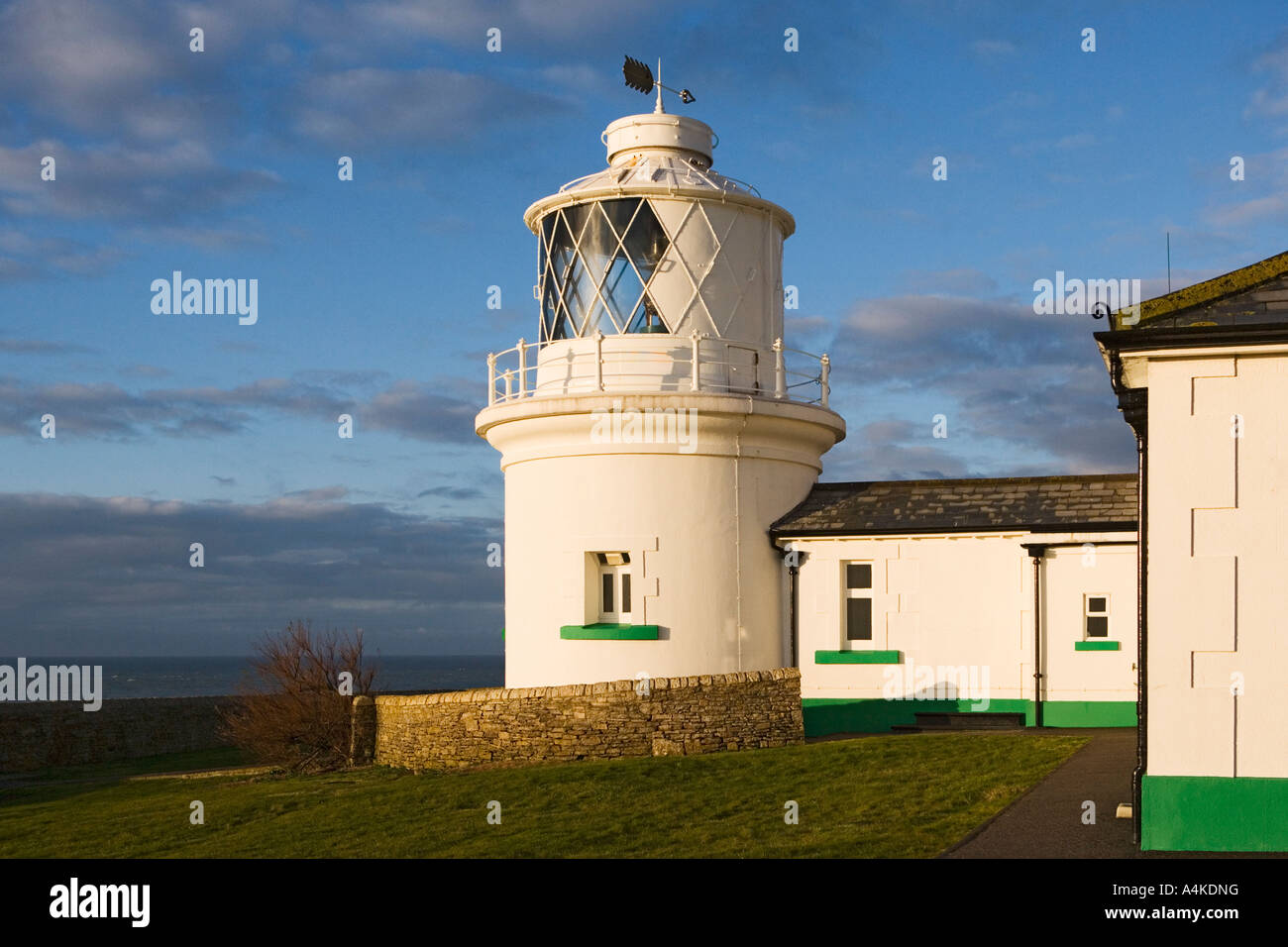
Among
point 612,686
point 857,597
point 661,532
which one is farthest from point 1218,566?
point 661,532

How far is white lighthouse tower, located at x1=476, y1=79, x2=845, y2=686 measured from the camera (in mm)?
19297

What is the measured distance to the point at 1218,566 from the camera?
397 inches

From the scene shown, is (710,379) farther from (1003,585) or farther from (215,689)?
(215,689)

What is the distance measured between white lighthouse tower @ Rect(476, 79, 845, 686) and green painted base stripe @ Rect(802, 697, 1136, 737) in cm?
100

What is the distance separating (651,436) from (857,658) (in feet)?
13.8

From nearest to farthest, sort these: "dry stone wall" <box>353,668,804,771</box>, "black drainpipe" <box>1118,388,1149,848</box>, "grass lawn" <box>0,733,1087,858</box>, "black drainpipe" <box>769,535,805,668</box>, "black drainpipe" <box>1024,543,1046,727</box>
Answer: "black drainpipe" <box>1118,388,1149,848</box>, "grass lawn" <box>0,733,1087,858</box>, "dry stone wall" <box>353,668,804,771</box>, "black drainpipe" <box>1024,543,1046,727</box>, "black drainpipe" <box>769,535,805,668</box>

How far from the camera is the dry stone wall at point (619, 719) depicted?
17.2 metres

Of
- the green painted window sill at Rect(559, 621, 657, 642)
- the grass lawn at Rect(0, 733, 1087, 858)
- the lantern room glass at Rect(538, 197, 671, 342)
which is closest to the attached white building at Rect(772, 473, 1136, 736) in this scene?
the grass lawn at Rect(0, 733, 1087, 858)

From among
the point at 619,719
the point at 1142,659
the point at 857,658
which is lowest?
the point at 619,719

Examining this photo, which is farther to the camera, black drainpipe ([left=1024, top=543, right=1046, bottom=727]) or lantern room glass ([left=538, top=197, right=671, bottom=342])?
lantern room glass ([left=538, top=197, right=671, bottom=342])

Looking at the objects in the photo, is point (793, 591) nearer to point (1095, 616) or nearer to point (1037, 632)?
point (1037, 632)

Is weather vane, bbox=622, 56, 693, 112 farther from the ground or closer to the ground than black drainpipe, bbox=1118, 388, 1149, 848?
farther from the ground

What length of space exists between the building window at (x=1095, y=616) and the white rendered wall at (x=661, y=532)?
165 inches

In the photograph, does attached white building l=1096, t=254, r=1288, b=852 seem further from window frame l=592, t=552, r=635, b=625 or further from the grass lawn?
window frame l=592, t=552, r=635, b=625
